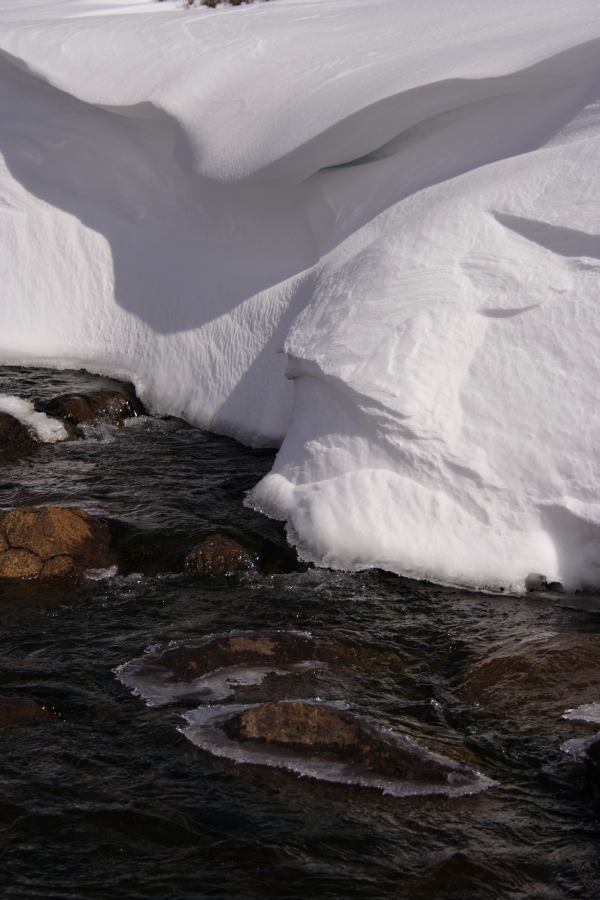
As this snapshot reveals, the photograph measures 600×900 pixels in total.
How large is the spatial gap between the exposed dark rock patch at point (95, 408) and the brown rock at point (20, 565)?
7.18ft

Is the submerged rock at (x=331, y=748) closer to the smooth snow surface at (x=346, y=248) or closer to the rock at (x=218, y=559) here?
the rock at (x=218, y=559)

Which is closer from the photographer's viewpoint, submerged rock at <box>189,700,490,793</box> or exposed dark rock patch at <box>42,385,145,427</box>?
submerged rock at <box>189,700,490,793</box>

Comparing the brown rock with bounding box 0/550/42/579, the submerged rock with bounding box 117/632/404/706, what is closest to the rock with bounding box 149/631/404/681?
the submerged rock with bounding box 117/632/404/706

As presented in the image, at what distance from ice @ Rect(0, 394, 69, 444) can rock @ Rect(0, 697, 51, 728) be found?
348cm

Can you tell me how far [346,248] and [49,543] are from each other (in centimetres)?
245

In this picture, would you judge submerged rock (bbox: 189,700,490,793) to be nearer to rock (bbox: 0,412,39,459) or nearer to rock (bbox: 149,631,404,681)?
rock (bbox: 149,631,404,681)

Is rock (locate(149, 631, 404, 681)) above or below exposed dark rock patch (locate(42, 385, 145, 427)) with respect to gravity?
below

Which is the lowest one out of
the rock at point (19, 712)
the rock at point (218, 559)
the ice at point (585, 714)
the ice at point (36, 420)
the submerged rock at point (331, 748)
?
the rock at point (19, 712)

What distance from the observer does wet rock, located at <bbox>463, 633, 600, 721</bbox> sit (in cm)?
478

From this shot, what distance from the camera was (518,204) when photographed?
635 cm

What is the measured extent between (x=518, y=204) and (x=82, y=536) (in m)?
2.91

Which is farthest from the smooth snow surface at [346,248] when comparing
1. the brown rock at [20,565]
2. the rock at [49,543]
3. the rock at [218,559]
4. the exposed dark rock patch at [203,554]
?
the brown rock at [20,565]

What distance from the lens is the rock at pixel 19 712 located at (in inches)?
181

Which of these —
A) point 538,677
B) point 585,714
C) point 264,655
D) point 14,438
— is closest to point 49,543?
point 264,655
